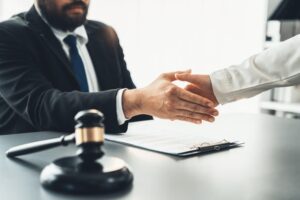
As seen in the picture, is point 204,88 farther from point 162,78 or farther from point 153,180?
point 153,180

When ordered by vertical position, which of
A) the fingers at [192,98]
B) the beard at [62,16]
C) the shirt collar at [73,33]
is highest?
the beard at [62,16]

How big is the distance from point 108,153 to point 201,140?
27 centimetres

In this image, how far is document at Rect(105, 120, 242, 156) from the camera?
993 mm

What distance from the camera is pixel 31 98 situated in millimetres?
1372

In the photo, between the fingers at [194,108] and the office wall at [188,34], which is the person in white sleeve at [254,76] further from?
the office wall at [188,34]

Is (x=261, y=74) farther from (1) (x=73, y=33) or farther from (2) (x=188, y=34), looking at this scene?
(2) (x=188, y=34)

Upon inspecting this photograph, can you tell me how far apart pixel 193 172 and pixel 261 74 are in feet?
1.85

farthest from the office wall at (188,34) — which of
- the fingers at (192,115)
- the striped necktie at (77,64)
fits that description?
the fingers at (192,115)

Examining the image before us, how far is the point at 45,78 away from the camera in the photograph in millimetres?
1549

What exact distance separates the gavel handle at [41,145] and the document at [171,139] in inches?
9.9

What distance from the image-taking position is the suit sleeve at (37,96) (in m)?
1.22

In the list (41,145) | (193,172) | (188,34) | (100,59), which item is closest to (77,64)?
(100,59)

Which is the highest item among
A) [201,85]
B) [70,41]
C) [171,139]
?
[70,41]

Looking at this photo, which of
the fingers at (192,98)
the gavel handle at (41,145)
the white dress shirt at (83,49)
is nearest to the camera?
the gavel handle at (41,145)
